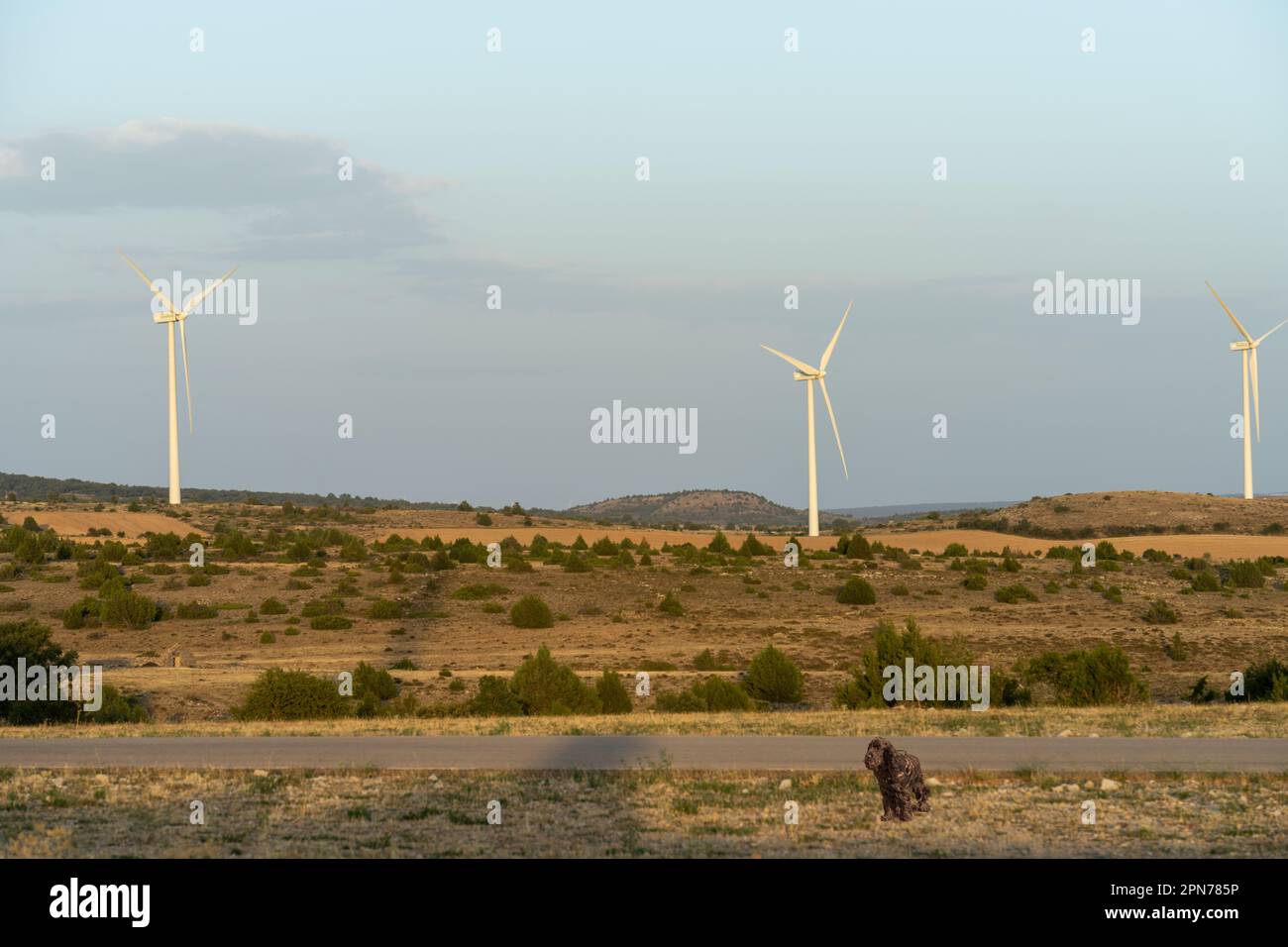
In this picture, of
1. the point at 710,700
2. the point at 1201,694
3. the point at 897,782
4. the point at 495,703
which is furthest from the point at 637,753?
the point at 1201,694

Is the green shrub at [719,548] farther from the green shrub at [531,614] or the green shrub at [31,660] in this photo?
the green shrub at [31,660]

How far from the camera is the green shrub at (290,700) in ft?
93.1

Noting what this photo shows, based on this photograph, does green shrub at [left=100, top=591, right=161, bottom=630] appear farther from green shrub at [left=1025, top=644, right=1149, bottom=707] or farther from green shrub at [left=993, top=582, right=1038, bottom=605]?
green shrub at [left=993, top=582, right=1038, bottom=605]

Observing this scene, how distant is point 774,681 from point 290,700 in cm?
1202

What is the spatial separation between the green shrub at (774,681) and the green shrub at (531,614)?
16.9 meters

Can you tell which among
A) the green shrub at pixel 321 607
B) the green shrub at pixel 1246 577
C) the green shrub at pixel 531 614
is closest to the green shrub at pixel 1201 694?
the green shrub at pixel 531 614

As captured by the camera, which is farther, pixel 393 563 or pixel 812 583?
pixel 393 563

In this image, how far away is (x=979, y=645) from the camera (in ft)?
147

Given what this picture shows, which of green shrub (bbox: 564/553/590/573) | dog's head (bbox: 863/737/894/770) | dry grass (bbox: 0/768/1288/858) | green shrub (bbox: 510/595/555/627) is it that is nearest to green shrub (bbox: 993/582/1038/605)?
green shrub (bbox: 564/553/590/573)

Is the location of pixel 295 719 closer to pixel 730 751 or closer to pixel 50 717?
pixel 50 717

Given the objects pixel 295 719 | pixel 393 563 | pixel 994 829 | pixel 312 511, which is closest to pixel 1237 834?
pixel 994 829

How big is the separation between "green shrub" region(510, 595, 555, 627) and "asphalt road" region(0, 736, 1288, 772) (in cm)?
2888

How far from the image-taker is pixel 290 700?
94.0ft
